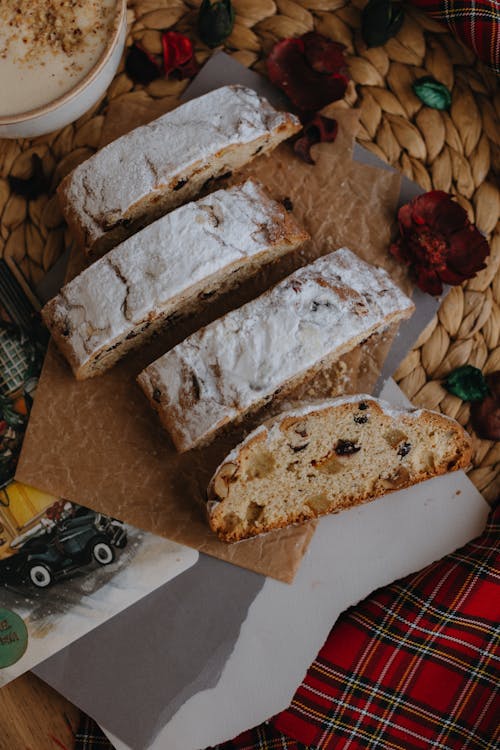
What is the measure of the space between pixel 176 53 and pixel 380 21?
72 cm

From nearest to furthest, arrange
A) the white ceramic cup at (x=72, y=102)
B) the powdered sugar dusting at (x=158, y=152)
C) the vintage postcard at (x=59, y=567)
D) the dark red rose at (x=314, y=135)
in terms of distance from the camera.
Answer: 1. the white ceramic cup at (x=72, y=102)
2. the powdered sugar dusting at (x=158, y=152)
3. the vintage postcard at (x=59, y=567)
4. the dark red rose at (x=314, y=135)

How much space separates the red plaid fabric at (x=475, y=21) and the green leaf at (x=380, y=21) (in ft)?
0.43

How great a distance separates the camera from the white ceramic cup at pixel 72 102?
2.39m

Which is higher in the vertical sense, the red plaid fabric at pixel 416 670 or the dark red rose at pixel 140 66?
the dark red rose at pixel 140 66

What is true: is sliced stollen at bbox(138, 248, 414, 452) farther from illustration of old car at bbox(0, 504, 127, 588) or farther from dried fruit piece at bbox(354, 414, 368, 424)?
illustration of old car at bbox(0, 504, 127, 588)

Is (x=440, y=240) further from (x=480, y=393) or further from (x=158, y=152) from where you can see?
(x=158, y=152)

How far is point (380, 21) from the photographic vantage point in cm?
272

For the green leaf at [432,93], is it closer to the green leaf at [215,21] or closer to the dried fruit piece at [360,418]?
the green leaf at [215,21]

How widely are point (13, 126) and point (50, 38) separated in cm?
30

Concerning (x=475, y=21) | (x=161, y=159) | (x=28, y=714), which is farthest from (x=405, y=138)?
(x=28, y=714)

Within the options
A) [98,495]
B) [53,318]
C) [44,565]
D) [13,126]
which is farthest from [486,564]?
[13,126]

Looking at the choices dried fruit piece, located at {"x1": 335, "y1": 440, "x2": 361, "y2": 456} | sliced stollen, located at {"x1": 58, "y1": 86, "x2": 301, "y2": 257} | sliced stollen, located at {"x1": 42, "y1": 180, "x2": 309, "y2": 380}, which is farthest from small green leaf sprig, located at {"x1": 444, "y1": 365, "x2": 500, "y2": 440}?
sliced stollen, located at {"x1": 58, "y1": 86, "x2": 301, "y2": 257}

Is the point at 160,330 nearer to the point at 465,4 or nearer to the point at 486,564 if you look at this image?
the point at 486,564

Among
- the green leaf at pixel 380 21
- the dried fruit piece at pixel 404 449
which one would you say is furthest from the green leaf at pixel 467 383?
the green leaf at pixel 380 21
